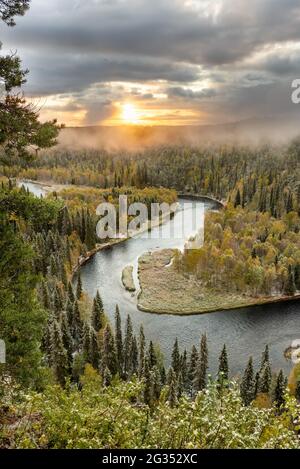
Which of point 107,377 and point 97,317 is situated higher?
point 97,317

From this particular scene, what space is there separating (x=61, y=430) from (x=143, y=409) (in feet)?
8.78

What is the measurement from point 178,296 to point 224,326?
58.1 feet

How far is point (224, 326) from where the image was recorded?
83500 mm

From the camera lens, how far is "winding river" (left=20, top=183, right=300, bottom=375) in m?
71.8

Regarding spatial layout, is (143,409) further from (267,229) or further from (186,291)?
(267,229)

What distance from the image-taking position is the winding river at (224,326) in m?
71.8

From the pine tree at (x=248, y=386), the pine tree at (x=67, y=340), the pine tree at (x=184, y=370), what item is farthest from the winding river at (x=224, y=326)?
the pine tree at (x=67, y=340)

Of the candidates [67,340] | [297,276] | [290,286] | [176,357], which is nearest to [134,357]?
[176,357]

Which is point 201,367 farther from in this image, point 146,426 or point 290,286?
point 290,286

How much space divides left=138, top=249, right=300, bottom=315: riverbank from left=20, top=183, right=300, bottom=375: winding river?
2.22 meters

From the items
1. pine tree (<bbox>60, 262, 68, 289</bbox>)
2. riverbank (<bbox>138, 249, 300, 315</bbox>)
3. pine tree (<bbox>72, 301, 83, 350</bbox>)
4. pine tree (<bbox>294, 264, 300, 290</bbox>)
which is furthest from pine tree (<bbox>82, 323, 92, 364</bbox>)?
pine tree (<bbox>294, 264, 300, 290</bbox>)

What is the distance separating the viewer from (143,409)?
42.3 feet

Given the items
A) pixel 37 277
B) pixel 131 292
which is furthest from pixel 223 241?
pixel 37 277

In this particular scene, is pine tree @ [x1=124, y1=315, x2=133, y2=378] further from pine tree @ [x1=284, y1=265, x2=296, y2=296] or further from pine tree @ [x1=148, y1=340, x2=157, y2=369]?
pine tree @ [x1=284, y1=265, x2=296, y2=296]
